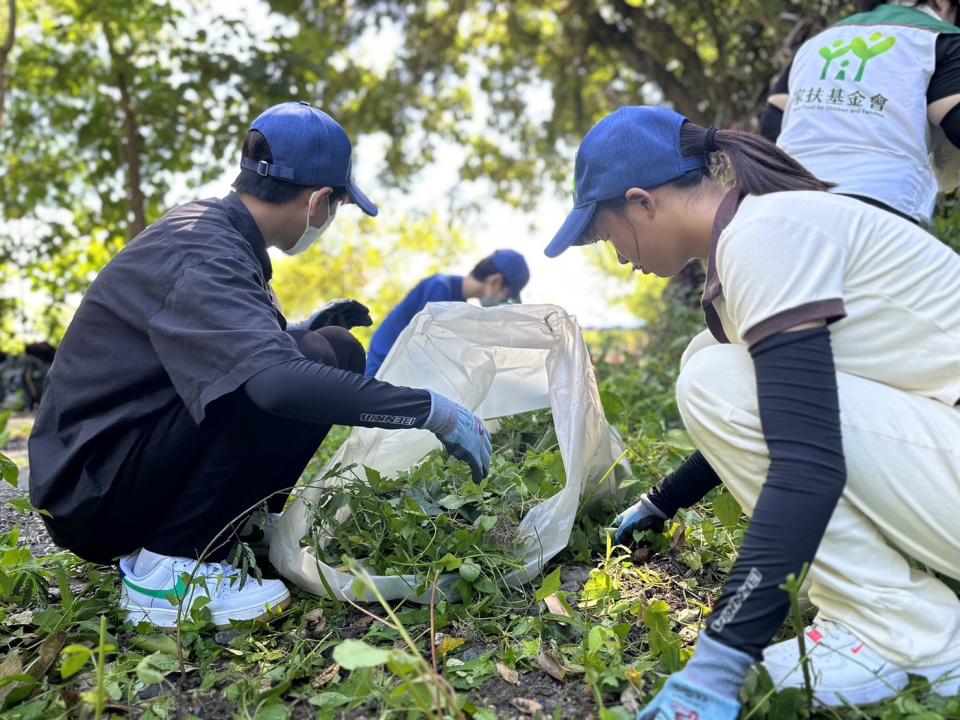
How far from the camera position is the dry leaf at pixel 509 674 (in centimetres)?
141

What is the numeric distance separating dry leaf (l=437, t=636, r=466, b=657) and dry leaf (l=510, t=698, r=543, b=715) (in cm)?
19

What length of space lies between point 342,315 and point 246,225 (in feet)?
2.49

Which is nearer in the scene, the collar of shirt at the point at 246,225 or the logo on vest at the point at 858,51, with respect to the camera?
the collar of shirt at the point at 246,225

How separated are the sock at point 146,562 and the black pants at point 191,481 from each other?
0.5 inches

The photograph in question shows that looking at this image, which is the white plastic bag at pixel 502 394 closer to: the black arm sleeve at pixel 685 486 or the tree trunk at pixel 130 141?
the black arm sleeve at pixel 685 486

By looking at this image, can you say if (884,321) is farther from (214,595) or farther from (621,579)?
(214,595)

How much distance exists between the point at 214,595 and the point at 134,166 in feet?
20.5

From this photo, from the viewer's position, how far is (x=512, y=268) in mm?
4602

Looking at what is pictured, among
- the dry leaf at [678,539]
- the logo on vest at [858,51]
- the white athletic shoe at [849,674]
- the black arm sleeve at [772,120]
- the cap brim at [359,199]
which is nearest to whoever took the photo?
the white athletic shoe at [849,674]

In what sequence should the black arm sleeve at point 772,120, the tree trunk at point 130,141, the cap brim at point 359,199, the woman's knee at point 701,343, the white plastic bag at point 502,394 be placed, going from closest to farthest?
the woman's knee at point 701,343 < the white plastic bag at point 502,394 < the cap brim at point 359,199 < the black arm sleeve at point 772,120 < the tree trunk at point 130,141

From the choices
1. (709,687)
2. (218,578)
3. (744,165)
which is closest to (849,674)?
(709,687)

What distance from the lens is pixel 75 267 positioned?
801 centimetres

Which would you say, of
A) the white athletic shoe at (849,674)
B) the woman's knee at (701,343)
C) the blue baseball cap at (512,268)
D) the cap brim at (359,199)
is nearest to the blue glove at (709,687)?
the white athletic shoe at (849,674)

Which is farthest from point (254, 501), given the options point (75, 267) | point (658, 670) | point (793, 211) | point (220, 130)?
point (75, 267)
